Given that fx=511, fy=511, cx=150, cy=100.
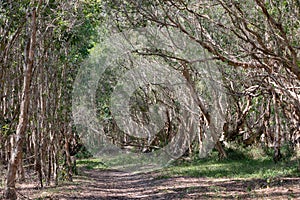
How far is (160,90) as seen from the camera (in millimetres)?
37250

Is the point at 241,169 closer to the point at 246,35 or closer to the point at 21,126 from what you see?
the point at 21,126

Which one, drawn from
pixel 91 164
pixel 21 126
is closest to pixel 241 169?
pixel 21 126

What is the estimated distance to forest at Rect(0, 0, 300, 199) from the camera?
12.5 m

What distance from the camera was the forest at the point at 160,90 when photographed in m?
12.5

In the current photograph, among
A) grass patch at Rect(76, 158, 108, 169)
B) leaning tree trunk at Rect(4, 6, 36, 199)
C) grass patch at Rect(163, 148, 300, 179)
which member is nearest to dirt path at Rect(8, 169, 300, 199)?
leaning tree trunk at Rect(4, 6, 36, 199)

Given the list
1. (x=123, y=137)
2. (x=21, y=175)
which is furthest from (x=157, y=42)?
(x=123, y=137)

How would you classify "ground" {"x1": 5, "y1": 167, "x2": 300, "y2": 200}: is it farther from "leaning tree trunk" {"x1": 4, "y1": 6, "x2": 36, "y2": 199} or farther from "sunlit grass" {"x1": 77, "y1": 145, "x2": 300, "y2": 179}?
"sunlit grass" {"x1": 77, "y1": 145, "x2": 300, "y2": 179}

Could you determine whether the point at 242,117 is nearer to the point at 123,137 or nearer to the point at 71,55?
the point at 71,55

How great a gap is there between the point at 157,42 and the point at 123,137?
38.9 meters

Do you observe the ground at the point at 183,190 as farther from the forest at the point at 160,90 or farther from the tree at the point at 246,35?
the tree at the point at 246,35

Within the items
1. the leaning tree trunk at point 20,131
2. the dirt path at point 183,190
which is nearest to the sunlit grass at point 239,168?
the dirt path at point 183,190

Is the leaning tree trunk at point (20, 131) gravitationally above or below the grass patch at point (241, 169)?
above

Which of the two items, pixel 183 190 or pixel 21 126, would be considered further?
pixel 183 190

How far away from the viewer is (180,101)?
111 feet
